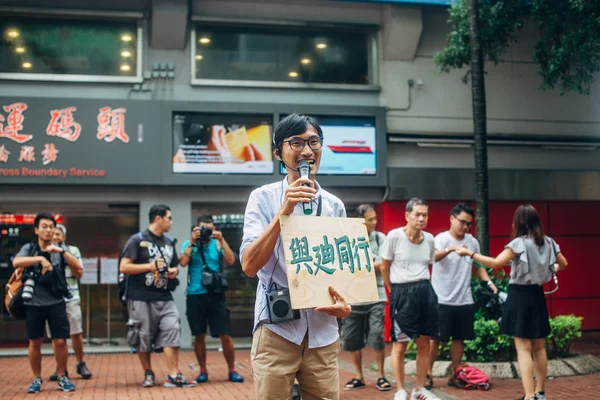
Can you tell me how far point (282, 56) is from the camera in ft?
43.4

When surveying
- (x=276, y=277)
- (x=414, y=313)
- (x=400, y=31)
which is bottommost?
Result: (x=414, y=313)

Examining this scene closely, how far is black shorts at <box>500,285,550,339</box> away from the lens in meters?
7.11

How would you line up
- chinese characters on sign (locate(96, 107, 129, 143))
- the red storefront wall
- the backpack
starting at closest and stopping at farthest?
the backpack < chinese characters on sign (locate(96, 107, 129, 143)) < the red storefront wall

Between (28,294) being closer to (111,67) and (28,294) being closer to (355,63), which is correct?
(111,67)

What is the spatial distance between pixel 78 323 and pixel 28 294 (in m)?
1.35

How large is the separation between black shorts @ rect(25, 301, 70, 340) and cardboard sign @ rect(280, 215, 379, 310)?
595 centimetres

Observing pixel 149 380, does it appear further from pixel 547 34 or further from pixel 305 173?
pixel 547 34

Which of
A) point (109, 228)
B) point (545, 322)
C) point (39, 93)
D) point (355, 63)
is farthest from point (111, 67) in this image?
point (545, 322)

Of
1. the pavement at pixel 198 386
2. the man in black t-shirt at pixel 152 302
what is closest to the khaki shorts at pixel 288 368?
the pavement at pixel 198 386

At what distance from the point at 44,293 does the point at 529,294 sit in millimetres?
5294

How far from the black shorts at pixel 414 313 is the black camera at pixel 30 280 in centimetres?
402

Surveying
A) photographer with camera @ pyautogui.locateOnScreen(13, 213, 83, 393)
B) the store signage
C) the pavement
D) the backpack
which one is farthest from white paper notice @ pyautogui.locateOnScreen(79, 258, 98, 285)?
the backpack

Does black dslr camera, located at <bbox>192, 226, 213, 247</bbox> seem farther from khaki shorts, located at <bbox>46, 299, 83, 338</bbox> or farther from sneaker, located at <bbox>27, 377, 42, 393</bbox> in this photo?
sneaker, located at <bbox>27, 377, 42, 393</bbox>

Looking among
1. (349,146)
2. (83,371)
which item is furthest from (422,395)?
(349,146)
